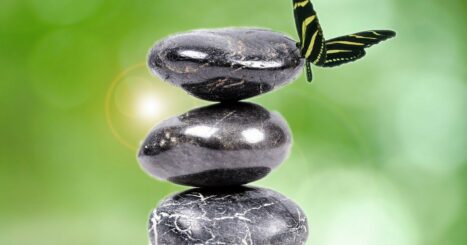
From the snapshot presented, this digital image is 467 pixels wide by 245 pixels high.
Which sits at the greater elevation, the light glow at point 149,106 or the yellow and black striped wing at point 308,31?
the yellow and black striped wing at point 308,31

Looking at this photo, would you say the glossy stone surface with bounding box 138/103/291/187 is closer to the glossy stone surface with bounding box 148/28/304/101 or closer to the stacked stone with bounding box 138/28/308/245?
the stacked stone with bounding box 138/28/308/245

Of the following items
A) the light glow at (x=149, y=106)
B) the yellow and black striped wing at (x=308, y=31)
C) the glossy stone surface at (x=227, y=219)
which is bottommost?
the glossy stone surface at (x=227, y=219)

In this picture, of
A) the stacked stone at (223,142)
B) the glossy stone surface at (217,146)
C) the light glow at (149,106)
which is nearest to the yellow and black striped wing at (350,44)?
the stacked stone at (223,142)

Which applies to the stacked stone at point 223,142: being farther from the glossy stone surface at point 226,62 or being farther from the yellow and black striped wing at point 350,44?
the yellow and black striped wing at point 350,44

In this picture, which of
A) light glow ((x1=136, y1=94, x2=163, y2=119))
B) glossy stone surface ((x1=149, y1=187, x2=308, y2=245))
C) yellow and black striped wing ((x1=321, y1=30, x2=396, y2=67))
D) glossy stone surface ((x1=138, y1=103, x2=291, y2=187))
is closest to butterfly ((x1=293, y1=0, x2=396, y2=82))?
yellow and black striped wing ((x1=321, y1=30, x2=396, y2=67))

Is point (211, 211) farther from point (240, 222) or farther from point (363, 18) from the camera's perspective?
point (363, 18)

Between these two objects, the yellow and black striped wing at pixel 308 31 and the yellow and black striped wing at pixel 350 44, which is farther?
the yellow and black striped wing at pixel 350 44

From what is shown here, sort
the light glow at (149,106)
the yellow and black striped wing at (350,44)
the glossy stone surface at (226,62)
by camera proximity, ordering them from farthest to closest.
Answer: the light glow at (149,106), the yellow and black striped wing at (350,44), the glossy stone surface at (226,62)
